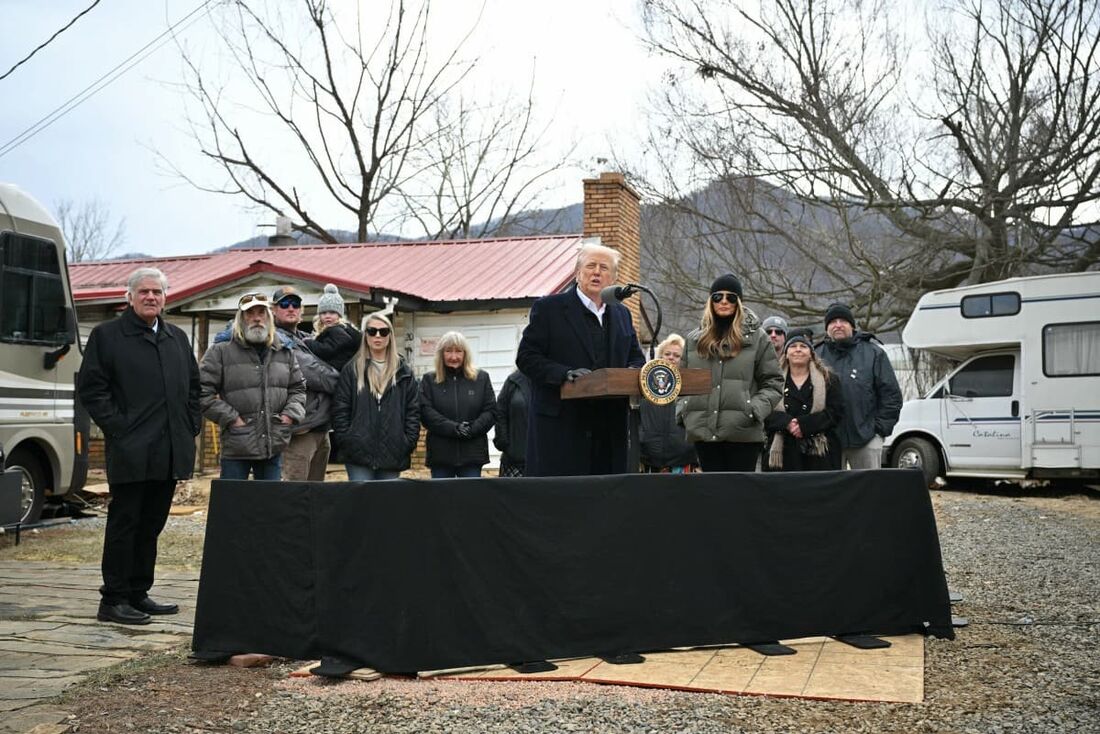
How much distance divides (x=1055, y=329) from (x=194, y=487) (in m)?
12.1

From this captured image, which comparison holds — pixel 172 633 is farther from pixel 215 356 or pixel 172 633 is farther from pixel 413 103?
pixel 413 103

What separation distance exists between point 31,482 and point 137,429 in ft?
17.7

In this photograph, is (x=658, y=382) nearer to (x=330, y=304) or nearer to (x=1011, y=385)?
(x=330, y=304)

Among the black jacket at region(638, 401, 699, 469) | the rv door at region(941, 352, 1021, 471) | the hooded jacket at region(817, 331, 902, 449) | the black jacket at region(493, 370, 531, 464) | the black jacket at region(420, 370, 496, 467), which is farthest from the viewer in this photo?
the rv door at region(941, 352, 1021, 471)

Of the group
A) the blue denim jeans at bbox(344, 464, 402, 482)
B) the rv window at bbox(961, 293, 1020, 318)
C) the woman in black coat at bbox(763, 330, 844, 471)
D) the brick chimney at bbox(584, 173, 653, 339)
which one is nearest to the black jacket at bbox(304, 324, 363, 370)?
the blue denim jeans at bbox(344, 464, 402, 482)

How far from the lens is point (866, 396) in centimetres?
773

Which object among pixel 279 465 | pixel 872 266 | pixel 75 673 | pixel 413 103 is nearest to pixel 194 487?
pixel 279 465

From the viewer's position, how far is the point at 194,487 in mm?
15141

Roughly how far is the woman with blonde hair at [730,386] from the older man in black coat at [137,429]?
9.29 ft

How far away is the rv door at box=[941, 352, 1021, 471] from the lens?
51.2ft

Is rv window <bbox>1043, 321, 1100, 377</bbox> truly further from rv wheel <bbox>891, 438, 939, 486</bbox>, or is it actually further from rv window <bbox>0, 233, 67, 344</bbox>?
rv window <bbox>0, 233, 67, 344</bbox>

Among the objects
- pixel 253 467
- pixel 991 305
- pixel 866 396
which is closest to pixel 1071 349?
pixel 991 305

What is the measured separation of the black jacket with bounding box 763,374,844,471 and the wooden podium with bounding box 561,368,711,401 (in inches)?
85.7

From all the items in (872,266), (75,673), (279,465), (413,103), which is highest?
(413,103)
